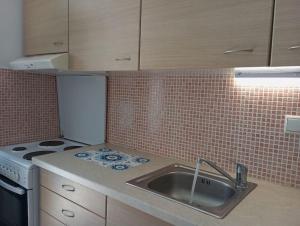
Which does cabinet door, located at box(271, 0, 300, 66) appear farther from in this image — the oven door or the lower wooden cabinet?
the oven door

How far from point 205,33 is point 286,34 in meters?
0.31

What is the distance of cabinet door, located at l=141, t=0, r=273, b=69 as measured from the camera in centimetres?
94

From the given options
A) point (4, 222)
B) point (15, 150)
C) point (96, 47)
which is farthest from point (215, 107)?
point (4, 222)

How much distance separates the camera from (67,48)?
1.65 m

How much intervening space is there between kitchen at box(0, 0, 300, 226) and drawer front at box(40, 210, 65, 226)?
12 millimetres

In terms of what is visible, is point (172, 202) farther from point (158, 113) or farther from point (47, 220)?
point (47, 220)

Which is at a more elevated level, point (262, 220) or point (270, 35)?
point (270, 35)

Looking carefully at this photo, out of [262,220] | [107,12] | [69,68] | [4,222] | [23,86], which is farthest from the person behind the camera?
[23,86]

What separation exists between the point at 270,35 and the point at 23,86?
186 cm

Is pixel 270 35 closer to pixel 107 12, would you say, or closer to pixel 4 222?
pixel 107 12

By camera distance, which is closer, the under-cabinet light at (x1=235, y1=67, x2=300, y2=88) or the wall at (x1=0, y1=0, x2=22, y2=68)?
the under-cabinet light at (x1=235, y1=67, x2=300, y2=88)

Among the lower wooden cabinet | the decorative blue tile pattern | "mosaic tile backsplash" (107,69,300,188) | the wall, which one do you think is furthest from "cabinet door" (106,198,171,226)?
the wall

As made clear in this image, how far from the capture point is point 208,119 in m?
1.47

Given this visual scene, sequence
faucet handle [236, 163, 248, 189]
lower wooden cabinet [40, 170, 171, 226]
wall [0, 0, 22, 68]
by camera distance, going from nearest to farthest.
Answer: lower wooden cabinet [40, 170, 171, 226] → faucet handle [236, 163, 248, 189] → wall [0, 0, 22, 68]
